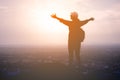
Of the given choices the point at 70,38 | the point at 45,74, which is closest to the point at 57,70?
the point at 45,74

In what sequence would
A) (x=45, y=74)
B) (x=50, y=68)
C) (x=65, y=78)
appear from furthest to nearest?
(x=50, y=68)
(x=45, y=74)
(x=65, y=78)

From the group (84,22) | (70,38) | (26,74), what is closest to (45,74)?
(26,74)

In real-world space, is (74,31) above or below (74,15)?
below

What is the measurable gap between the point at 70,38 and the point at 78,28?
51cm

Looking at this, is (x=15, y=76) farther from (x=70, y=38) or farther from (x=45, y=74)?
(x=70, y=38)

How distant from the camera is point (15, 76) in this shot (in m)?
12.8

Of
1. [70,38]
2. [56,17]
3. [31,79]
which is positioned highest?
[56,17]

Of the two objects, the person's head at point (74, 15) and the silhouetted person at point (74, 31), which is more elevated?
the person's head at point (74, 15)

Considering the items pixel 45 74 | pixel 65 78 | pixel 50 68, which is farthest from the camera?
pixel 50 68

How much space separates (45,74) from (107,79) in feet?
8.06

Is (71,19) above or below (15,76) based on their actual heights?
above

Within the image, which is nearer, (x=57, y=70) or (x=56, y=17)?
(x=56, y=17)

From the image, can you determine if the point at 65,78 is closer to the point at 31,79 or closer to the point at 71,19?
the point at 31,79

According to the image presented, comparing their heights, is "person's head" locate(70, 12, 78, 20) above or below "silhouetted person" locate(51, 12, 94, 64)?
above
